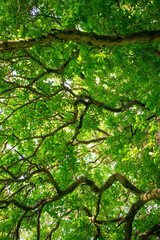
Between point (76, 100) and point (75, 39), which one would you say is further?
point (76, 100)

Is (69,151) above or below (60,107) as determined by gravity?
below

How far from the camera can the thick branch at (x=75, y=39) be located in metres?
2.58

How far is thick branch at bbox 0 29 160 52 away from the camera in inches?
102

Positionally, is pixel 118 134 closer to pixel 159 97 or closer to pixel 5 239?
pixel 159 97

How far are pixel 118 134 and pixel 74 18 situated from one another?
13.3 feet

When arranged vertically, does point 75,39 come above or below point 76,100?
below

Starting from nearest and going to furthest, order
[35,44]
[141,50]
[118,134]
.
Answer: [35,44] → [141,50] → [118,134]

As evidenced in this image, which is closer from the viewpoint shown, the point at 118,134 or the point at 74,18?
the point at 74,18

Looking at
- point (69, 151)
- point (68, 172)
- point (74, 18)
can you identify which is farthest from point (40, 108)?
point (74, 18)

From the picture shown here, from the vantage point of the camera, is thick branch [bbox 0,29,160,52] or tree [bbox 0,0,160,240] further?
tree [bbox 0,0,160,240]

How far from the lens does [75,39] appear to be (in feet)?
8.96

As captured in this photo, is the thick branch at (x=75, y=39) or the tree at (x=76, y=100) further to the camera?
the tree at (x=76, y=100)

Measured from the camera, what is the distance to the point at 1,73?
4980 millimetres

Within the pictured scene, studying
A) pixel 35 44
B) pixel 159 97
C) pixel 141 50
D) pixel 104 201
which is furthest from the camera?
pixel 104 201
